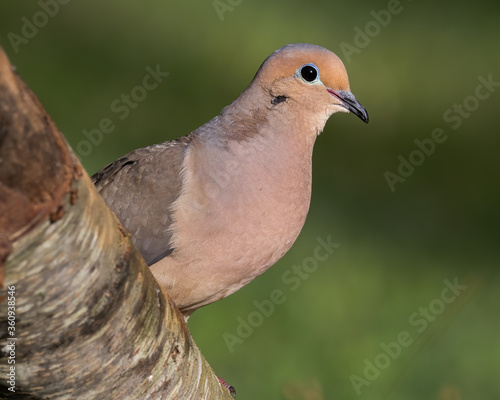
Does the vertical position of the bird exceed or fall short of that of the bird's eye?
it falls short

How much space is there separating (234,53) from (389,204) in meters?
1.80

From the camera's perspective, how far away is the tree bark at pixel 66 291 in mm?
1186

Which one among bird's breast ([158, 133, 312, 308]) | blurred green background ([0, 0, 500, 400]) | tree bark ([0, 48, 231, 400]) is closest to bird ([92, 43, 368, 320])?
bird's breast ([158, 133, 312, 308])

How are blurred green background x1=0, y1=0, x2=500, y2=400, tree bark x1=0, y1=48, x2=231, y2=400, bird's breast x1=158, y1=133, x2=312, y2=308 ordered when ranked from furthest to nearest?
blurred green background x1=0, y1=0, x2=500, y2=400, bird's breast x1=158, y1=133, x2=312, y2=308, tree bark x1=0, y1=48, x2=231, y2=400

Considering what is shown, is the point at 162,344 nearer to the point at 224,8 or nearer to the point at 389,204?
the point at 389,204

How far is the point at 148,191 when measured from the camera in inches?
102

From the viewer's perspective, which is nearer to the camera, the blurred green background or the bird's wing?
the bird's wing

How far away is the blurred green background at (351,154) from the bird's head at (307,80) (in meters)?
2.44

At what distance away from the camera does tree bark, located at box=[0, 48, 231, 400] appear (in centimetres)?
119

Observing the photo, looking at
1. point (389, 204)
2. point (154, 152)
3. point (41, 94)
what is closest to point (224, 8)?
point (41, 94)

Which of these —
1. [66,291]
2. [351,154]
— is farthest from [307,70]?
[351,154]

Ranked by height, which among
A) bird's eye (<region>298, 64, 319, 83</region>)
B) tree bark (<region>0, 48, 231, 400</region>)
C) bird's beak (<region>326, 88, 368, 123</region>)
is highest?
bird's eye (<region>298, 64, 319, 83</region>)

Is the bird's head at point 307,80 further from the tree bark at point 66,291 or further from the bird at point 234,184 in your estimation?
the tree bark at point 66,291

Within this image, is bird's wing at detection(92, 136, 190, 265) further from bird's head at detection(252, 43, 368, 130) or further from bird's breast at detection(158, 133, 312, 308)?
bird's head at detection(252, 43, 368, 130)
